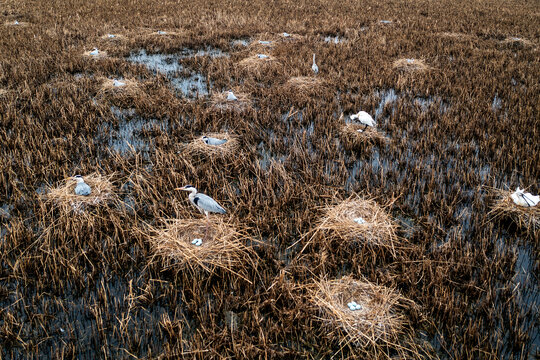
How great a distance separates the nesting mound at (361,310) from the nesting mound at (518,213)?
1904 millimetres

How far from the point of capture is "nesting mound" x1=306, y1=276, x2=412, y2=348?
9.55 ft

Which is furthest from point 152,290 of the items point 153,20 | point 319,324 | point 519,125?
point 153,20

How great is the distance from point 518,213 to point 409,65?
6.41 metres

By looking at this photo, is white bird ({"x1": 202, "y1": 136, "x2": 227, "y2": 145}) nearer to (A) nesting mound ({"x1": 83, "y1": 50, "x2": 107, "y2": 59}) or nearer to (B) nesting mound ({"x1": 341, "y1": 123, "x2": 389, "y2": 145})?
(B) nesting mound ({"x1": 341, "y1": 123, "x2": 389, "y2": 145})

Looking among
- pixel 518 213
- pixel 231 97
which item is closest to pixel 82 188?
pixel 231 97

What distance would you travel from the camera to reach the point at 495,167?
17.0 ft

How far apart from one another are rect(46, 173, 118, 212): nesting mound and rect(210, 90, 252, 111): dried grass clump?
307 centimetres

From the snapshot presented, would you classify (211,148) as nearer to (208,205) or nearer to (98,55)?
(208,205)

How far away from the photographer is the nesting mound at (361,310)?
9.55 feet

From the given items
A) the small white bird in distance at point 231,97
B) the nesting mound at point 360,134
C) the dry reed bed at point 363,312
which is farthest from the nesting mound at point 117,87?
the dry reed bed at point 363,312

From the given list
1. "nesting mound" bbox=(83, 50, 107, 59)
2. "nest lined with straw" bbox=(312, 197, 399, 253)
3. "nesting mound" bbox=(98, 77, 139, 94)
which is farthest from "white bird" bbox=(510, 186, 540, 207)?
"nesting mound" bbox=(83, 50, 107, 59)

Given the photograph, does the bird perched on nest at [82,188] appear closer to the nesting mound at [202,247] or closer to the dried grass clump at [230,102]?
the nesting mound at [202,247]

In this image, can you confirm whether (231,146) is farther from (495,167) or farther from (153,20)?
(153,20)

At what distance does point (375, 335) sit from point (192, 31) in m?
12.5
